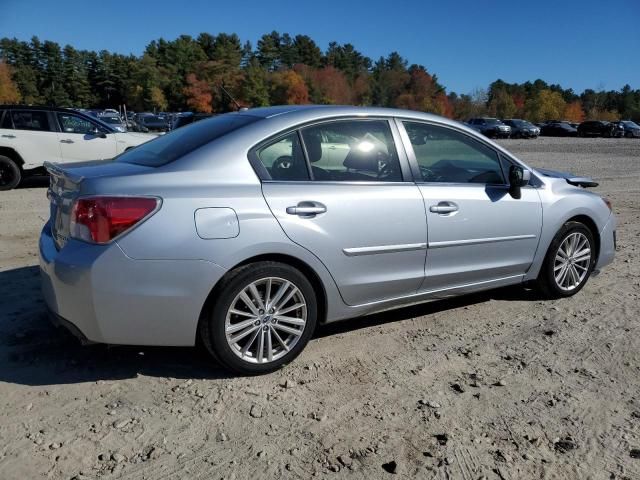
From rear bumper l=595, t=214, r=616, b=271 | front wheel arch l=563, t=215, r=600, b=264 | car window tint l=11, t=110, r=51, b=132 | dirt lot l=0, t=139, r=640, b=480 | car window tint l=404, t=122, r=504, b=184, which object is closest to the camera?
dirt lot l=0, t=139, r=640, b=480

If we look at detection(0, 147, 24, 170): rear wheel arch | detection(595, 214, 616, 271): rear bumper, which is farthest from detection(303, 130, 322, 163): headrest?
detection(0, 147, 24, 170): rear wheel arch

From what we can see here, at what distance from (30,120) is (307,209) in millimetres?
9727

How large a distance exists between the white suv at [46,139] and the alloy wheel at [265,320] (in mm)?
9121

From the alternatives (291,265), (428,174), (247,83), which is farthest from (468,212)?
(247,83)

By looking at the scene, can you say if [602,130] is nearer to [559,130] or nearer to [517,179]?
[559,130]

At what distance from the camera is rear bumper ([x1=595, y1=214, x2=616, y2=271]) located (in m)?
5.15

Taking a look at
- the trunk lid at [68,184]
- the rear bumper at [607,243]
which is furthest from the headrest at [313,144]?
the rear bumper at [607,243]

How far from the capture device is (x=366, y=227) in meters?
3.65

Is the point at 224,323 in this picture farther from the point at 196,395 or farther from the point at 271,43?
the point at 271,43

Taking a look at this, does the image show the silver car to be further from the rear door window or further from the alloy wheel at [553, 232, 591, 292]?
the rear door window

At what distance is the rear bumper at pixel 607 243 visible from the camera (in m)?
5.15

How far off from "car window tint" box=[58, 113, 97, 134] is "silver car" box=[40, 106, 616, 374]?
27.5 feet

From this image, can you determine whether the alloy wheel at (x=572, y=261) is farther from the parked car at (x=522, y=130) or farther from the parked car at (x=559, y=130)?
the parked car at (x=559, y=130)

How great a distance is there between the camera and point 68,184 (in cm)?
330
